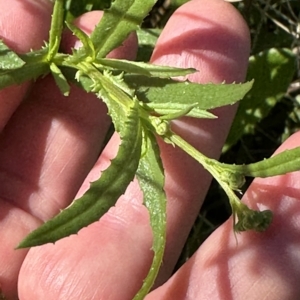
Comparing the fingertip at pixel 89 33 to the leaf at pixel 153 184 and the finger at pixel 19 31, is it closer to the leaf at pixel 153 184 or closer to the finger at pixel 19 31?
the finger at pixel 19 31

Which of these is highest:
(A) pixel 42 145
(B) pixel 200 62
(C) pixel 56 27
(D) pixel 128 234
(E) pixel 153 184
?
(C) pixel 56 27

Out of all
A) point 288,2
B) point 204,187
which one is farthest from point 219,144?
point 288,2

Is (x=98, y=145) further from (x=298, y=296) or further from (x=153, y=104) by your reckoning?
(x=298, y=296)

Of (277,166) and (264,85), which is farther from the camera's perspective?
(264,85)

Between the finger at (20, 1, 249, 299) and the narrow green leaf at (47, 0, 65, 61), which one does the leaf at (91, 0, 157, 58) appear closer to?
the narrow green leaf at (47, 0, 65, 61)

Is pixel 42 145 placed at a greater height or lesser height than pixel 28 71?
lesser

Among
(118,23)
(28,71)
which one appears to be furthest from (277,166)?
(28,71)

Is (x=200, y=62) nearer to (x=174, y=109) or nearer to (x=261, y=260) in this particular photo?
(x=174, y=109)
